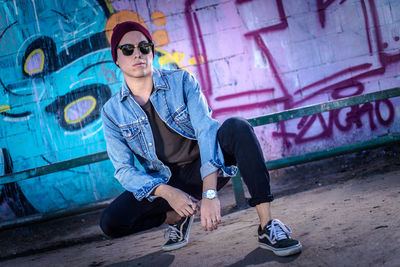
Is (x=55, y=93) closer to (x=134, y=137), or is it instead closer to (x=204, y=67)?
(x=204, y=67)

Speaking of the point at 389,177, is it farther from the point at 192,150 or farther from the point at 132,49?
the point at 132,49

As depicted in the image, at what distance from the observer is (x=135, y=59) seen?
2.19 meters

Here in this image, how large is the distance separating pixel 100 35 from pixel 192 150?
3.38m

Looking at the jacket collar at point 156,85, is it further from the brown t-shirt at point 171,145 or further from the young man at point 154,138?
the brown t-shirt at point 171,145

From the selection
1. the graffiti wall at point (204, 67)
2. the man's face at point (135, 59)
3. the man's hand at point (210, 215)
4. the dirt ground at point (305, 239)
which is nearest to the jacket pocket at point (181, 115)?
the man's face at point (135, 59)

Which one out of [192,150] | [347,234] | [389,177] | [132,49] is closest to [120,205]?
[192,150]

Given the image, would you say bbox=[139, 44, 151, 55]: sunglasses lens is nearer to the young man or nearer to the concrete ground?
the young man

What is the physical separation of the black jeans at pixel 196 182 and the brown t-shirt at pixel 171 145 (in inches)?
2.0

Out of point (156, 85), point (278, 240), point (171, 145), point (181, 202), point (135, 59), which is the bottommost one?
point (278, 240)

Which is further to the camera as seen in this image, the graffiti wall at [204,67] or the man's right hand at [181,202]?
Result: the graffiti wall at [204,67]

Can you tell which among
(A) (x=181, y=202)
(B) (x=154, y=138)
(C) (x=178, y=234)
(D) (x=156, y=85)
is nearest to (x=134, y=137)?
(B) (x=154, y=138)

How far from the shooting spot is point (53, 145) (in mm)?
5055

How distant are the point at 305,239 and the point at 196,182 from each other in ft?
2.28

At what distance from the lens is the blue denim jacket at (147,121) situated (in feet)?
7.06
